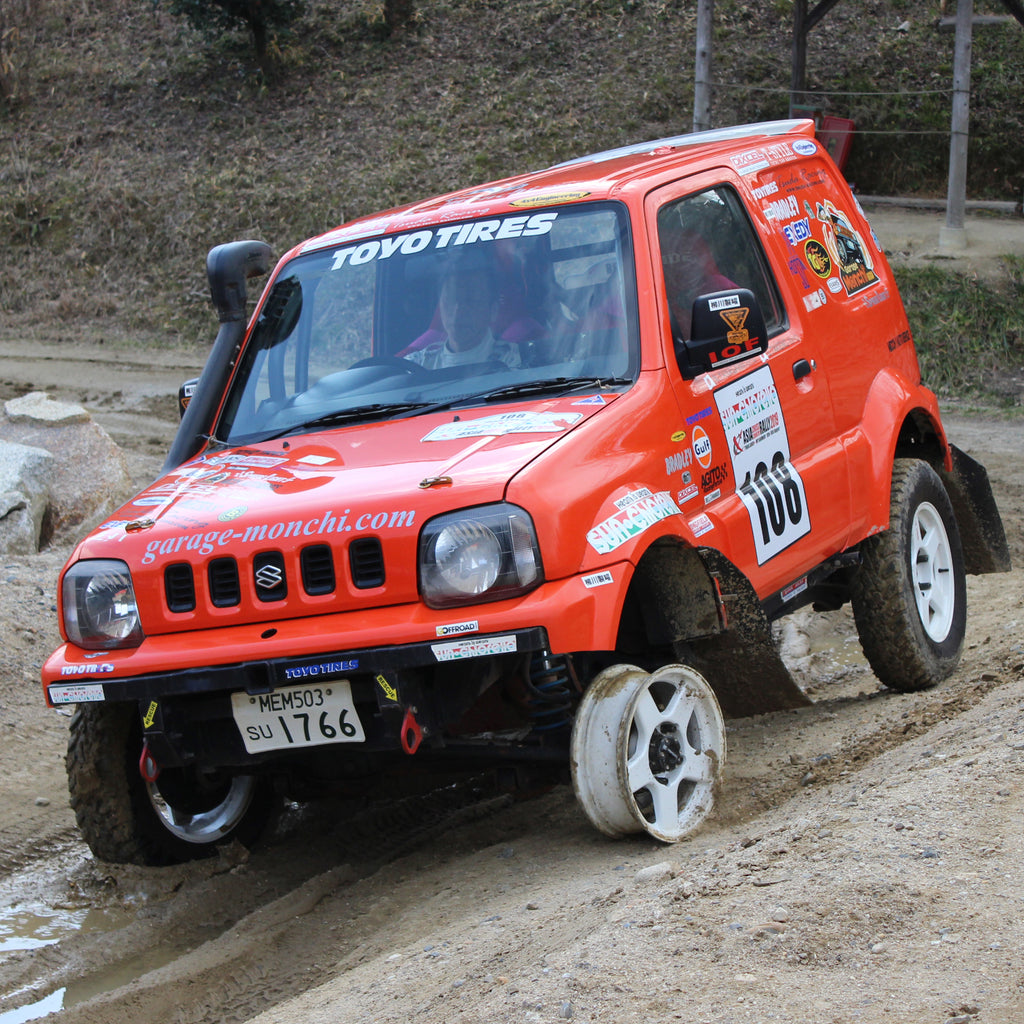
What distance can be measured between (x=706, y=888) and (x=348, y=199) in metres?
16.9

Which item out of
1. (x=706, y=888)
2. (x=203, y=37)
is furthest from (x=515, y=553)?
(x=203, y=37)

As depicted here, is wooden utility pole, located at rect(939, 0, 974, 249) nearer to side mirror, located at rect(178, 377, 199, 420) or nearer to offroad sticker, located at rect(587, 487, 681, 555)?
side mirror, located at rect(178, 377, 199, 420)

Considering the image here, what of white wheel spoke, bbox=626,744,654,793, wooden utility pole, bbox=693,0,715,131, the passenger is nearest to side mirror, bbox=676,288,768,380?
the passenger

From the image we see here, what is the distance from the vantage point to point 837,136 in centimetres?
1802

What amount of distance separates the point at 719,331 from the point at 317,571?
1607 mm

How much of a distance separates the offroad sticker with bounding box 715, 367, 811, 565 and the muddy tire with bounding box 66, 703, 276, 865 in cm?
208

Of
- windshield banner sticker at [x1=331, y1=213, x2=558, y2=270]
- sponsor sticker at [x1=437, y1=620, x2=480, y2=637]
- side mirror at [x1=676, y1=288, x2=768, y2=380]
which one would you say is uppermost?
windshield banner sticker at [x1=331, y1=213, x2=558, y2=270]

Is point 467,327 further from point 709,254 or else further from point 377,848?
point 377,848

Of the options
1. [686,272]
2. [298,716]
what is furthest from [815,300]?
[298,716]

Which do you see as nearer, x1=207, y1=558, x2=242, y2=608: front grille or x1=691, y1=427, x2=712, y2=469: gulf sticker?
x1=207, y1=558, x2=242, y2=608: front grille

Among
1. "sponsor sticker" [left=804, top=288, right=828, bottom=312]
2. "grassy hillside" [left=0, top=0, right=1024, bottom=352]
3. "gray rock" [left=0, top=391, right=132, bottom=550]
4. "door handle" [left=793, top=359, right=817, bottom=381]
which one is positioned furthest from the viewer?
"grassy hillside" [left=0, top=0, right=1024, bottom=352]

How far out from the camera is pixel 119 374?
14.8 m

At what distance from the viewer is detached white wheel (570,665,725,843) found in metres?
3.80

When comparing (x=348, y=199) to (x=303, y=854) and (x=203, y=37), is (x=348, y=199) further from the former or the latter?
(x=303, y=854)
